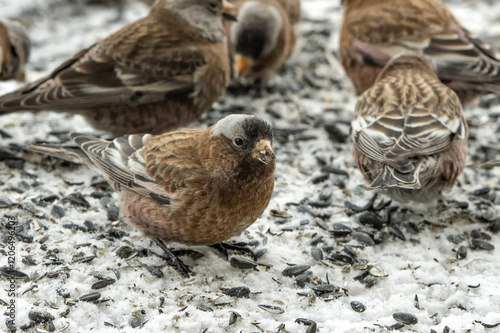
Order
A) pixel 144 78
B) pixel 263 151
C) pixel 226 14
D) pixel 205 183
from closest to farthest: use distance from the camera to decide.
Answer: pixel 263 151, pixel 205 183, pixel 144 78, pixel 226 14

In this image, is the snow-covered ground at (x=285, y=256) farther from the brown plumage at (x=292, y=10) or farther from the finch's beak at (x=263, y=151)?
the brown plumage at (x=292, y=10)

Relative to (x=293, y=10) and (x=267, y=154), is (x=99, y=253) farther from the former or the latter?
(x=293, y=10)

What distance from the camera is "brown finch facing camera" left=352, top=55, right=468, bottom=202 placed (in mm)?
3688

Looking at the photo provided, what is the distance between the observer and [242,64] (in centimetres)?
613

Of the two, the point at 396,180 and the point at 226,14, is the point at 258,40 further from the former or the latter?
the point at 396,180

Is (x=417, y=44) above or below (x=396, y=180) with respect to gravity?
above

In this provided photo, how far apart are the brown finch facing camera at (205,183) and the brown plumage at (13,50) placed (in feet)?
7.60

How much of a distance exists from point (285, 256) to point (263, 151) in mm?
848

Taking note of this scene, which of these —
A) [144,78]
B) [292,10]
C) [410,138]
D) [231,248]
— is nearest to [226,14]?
[144,78]

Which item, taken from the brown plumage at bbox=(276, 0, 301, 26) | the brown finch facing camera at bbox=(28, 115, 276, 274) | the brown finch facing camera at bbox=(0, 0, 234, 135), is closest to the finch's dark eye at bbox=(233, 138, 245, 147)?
the brown finch facing camera at bbox=(28, 115, 276, 274)

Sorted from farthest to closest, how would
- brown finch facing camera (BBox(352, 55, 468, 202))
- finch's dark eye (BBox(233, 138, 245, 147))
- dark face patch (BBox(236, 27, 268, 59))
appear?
dark face patch (BBox(236, 27, 268, 59)) → brown finch facing camera (BBox(352, 55, 468, 202)) → finch's dark eye (BBox(233, 138, 245, 147))

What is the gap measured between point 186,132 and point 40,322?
1.39 metres

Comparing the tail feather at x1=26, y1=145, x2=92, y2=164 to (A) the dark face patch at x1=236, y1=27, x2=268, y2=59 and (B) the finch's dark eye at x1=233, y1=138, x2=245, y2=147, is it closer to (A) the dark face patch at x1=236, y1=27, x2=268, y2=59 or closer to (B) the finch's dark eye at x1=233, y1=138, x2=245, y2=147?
(B) the finch's dark eye at x1=233, y1=138, x2=245, y2=147

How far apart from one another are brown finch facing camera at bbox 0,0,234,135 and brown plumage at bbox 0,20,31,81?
28.2 inches
